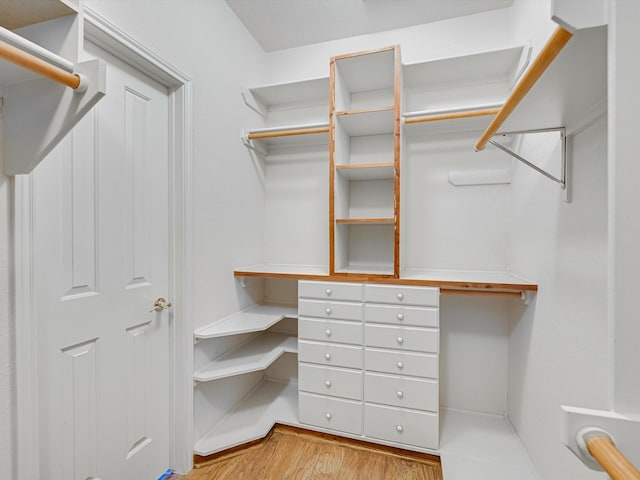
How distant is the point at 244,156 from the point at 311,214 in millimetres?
662

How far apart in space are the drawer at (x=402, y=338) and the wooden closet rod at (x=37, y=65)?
1616 mm

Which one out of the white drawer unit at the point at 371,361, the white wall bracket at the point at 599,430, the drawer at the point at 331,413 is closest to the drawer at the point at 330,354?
the white drawer unit at the point at 371,361

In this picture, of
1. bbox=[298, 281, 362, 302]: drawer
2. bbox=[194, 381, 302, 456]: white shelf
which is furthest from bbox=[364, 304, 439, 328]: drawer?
bbox=[194, 381, 302, 456]: white shelf

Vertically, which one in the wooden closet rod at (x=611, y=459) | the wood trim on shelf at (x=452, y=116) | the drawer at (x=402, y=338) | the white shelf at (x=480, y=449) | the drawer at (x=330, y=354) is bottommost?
the white shelf at (x=480, y=449)

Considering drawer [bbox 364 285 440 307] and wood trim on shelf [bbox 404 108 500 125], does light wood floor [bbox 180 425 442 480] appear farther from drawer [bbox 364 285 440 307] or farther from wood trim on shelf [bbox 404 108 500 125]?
wood trim on shelf [bbox 404 108 500 125]

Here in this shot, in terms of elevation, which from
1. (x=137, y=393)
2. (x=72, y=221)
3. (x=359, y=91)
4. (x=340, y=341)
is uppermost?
(x=359, y=91)

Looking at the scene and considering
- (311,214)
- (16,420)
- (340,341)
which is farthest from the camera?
(311,214)

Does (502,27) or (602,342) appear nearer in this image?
(602,342)

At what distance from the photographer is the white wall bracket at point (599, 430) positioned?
0.49 m

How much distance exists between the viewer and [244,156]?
A: 6.77 ft

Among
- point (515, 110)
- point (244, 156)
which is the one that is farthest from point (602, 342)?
point (244, 156)

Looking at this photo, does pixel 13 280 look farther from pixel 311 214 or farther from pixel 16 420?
pixel 311 214

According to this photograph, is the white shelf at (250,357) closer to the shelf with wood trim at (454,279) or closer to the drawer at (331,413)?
the drawer at (331,413)

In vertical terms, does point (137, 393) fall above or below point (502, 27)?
below
